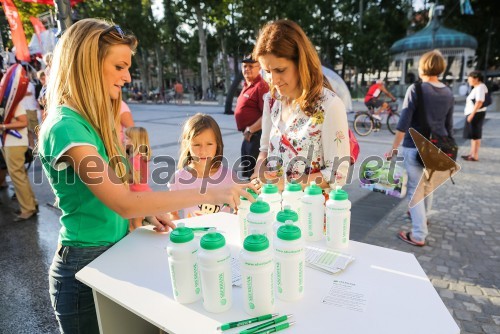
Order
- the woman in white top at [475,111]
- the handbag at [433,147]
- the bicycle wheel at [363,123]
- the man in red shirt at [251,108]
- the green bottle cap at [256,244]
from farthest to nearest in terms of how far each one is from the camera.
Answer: the bicycle wheel at [363,123] → the woman in white top at [475,111] → the man in red shirt at [251,108] → the handbag at [433,147] → the green bottle cap at [256,244]

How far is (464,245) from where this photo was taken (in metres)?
3.78

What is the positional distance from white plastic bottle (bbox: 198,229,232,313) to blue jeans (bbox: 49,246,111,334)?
700mm

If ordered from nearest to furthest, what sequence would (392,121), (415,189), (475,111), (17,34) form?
(415,189)
(475,111)
(17,34)
(392,121)

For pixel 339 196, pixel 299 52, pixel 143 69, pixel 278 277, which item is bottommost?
pixel 278 277

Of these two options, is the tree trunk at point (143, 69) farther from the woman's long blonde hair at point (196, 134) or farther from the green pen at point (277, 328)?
the green pen at point (277, 328)

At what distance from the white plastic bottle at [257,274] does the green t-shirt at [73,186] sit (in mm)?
763

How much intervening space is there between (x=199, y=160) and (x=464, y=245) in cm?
313

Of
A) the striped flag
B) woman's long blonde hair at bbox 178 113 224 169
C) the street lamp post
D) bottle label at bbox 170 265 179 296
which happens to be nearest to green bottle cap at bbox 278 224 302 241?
bottle label at bbox 170 265 179 296

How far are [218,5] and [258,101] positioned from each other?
72.2 feet

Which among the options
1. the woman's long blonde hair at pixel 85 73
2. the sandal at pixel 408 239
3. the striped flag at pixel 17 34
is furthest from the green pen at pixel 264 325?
the striped flag at pixel 17 34

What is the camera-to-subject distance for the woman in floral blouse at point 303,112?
2.07 meters

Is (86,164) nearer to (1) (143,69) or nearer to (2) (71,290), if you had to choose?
(2) (71,290)

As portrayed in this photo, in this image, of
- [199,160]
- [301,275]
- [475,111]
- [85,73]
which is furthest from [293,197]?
[475,111]

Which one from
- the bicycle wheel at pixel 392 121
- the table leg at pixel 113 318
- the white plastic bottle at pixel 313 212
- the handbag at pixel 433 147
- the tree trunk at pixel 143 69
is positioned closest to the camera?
the table leg at pixel 113 318
